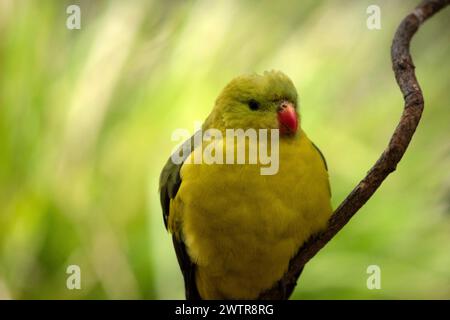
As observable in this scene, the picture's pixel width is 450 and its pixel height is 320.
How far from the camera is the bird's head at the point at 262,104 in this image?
1657mm

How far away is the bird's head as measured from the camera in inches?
65.2

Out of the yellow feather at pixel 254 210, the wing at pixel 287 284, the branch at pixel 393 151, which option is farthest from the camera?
the wing at pixel 287 284

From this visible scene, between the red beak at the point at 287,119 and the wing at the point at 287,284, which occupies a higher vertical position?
the red beak at the point at 287,119

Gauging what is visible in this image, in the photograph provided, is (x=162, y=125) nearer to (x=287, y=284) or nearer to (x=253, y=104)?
(x=253, y=104)

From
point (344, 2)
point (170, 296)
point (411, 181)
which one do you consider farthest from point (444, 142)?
point (170, 296)

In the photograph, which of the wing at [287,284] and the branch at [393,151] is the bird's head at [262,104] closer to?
the wing at [287,284]

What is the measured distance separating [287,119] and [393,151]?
325 millimetres

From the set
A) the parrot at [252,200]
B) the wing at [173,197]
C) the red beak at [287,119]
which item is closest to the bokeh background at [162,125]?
the wing at [173,197]

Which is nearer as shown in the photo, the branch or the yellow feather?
the branch

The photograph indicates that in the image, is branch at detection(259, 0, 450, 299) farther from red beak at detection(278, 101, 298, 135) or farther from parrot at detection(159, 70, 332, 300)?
red beak at detection(278, 101, 298, 135)

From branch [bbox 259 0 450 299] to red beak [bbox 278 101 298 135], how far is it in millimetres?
261

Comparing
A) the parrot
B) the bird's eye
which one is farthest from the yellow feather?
the bird's eye

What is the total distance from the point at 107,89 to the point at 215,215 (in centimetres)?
80

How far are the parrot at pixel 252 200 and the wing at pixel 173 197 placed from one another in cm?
1
